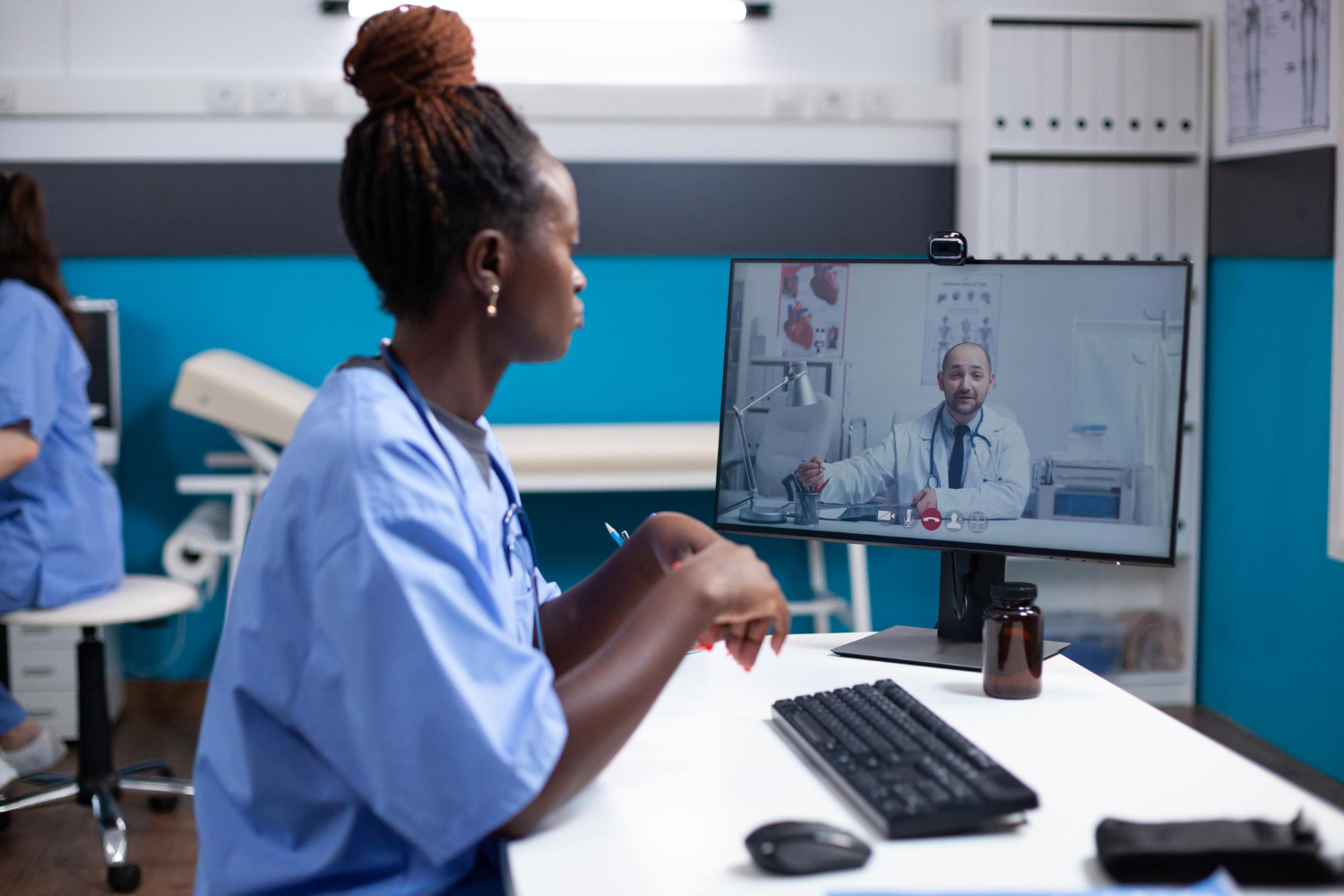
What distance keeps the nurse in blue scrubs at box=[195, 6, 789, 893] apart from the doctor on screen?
329 mm

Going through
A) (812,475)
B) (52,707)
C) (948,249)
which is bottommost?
(52,707)

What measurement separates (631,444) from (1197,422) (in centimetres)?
145

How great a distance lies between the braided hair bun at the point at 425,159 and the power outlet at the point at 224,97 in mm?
2231

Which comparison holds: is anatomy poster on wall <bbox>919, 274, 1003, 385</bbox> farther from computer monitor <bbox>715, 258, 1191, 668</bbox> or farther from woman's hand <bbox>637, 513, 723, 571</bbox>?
woman's hand <bbox>637, 513, 723, 571</bbox>

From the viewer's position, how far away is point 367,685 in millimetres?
819

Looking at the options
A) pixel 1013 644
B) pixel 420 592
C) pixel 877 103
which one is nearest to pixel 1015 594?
pixel 1013 644

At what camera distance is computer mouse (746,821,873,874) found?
0.82 m

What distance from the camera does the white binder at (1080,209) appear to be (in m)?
3.09

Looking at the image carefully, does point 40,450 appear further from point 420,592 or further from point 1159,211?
point 1159,211

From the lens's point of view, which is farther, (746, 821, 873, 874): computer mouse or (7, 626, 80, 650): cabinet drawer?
(7, 626, 80, 650): cabinet drawer

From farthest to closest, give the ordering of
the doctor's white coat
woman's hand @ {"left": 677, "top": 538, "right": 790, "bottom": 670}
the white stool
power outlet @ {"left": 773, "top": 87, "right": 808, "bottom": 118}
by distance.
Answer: power outlet @ {"left": 773, "top": 87, "right": 808, "bottom": 118} < the white stool < the doctor's white coat < woman's hand @ {"left": 677, "top": 538, "right": 790, "bottom": 670}

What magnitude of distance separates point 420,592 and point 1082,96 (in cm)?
270

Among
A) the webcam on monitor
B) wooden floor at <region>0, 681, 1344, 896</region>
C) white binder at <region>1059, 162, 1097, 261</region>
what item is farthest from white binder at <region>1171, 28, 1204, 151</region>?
the webcam on monitor

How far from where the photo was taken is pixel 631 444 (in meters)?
2.82
